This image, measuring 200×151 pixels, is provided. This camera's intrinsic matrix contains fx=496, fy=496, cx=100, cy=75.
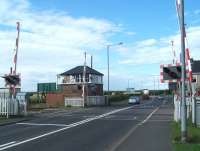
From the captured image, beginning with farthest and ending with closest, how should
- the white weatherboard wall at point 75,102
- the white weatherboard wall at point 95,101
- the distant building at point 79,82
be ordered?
the distant building at point 79,82
the white weatherboard wall at point 95,101
the white weatherboard wall at point 75,102

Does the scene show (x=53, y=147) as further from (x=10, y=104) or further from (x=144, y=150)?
(x=10, y=104)

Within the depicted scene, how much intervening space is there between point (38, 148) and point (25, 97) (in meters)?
21.5

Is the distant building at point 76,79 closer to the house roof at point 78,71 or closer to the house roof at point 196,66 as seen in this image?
the house roof at point 78,71

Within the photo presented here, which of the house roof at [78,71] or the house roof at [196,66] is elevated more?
the house roof at [196,66]

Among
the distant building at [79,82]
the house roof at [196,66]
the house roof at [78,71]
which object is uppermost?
the house roof at [196,66]

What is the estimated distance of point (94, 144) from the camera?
1642 cm

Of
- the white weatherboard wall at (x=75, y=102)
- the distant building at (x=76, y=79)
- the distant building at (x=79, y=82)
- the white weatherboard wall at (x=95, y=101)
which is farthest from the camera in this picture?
the distant building at (x=76, y=79)

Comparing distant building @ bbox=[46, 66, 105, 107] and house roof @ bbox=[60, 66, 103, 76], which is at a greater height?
house roof @ bbox=[60, 66, 103, 76]

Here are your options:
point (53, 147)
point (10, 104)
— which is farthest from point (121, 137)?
point (10, 104)

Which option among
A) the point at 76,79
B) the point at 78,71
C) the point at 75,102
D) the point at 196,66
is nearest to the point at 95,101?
the point at 75,102

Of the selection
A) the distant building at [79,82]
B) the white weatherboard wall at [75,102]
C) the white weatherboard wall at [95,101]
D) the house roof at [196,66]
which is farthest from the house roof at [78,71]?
the house roof at [196,66]

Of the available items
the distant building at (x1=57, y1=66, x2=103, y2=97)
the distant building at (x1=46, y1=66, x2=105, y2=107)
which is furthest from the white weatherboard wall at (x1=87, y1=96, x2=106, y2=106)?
the distant building at (x1=57, y1=66, x2=103, y2=97)

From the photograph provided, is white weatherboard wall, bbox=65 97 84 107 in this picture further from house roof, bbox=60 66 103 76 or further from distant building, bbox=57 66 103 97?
house roof, bbox=60 66 103 76

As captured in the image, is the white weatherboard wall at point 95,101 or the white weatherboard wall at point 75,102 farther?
the white weatherboard wall at point 95,101
